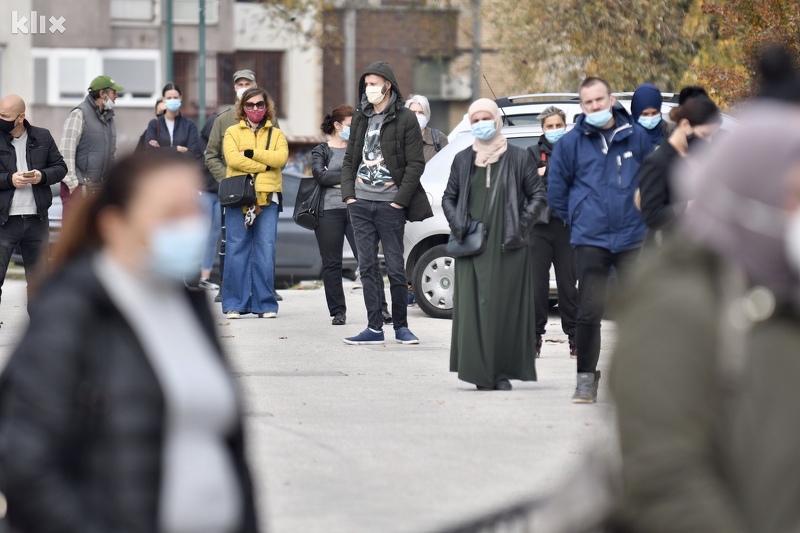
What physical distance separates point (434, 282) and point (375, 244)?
2455 millimetres

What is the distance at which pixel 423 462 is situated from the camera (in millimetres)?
7344

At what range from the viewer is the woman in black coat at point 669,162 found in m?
7.90

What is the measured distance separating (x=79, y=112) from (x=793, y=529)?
13335 millimetres

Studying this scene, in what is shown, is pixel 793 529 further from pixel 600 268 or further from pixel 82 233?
pixel 600 268

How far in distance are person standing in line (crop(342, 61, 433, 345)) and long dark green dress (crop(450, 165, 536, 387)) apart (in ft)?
7.06

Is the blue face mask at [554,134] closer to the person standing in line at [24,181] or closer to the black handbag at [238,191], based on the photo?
the black handbag at [238,191]

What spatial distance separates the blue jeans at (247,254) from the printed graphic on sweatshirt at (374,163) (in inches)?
79.3

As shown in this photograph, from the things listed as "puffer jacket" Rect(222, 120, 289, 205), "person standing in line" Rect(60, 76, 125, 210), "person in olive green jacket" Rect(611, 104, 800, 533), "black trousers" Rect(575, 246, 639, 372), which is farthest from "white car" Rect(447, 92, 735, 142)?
"person in olive green jacket" Rect(611, 104, 800, 533)

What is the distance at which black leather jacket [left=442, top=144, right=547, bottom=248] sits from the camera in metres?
9.58

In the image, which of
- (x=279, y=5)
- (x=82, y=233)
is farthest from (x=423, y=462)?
(x=279, y=5)

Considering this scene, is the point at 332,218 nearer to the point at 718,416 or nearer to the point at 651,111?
the point at 651,111

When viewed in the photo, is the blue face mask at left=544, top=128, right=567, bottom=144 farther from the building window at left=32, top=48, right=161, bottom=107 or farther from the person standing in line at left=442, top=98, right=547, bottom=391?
the building window at left=32, top=48, right=161, bottom=107

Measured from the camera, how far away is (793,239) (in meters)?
2.33

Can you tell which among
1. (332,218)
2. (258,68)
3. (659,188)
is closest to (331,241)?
(332,218)
